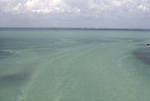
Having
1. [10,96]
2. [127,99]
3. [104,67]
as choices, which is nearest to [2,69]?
[10,96]

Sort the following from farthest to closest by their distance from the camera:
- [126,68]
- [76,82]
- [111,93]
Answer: [126,68] < [76,82] < [111,93]

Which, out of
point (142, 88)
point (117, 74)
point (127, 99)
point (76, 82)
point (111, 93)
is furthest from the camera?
point (117, 74)

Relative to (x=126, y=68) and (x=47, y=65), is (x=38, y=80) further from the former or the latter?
(x=126, y=68)

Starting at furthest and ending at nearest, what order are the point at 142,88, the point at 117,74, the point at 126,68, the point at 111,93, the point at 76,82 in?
the point at 126,68 → the point at 117,74 → the point at 76,82 → the point at 142,88 → the point at 111,93

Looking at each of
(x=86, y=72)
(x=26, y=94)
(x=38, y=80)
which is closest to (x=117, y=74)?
(x=86, y=72)

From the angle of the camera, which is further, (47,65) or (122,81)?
(47,65)

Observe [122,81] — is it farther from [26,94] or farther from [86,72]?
[26,94]

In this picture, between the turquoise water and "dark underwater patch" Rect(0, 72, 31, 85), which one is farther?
"dark underwater patch" Rect(0, 72, 31, 85)

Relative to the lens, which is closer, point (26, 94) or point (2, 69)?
point (26, 94)

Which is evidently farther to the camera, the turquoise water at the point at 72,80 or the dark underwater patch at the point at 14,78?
the dark underwater patch at the point at 14,78
